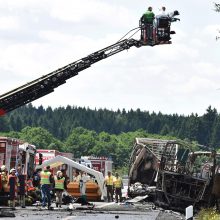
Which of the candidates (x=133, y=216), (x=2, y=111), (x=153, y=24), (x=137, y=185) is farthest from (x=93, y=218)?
(x=137, y=185)

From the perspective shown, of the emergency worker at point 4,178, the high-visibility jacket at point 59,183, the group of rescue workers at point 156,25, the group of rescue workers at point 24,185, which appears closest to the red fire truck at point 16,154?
the group of rescue workers at point 24,185

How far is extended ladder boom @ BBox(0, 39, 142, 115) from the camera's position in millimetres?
29208

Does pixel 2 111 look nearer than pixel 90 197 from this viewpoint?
Yes

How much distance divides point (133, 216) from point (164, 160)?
5.94 metres

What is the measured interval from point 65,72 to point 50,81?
23.1 inches

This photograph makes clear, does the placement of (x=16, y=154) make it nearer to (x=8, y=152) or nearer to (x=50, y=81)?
(x=8, y=152)

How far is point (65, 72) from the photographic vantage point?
30.2 m

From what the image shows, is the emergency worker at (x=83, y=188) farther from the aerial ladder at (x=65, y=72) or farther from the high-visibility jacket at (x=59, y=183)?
the aerial ladder at (x=65, y=72)

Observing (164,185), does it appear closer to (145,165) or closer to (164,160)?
(164,160)

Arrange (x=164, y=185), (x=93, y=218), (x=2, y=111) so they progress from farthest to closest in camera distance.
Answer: (x=164, y=185)
(x=2, y=111)
(x=93, y=218)

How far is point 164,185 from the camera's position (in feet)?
101

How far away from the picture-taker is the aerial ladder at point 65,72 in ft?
94.7

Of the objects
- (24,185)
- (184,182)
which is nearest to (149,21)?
(184,182)

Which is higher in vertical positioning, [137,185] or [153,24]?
[153,24]
